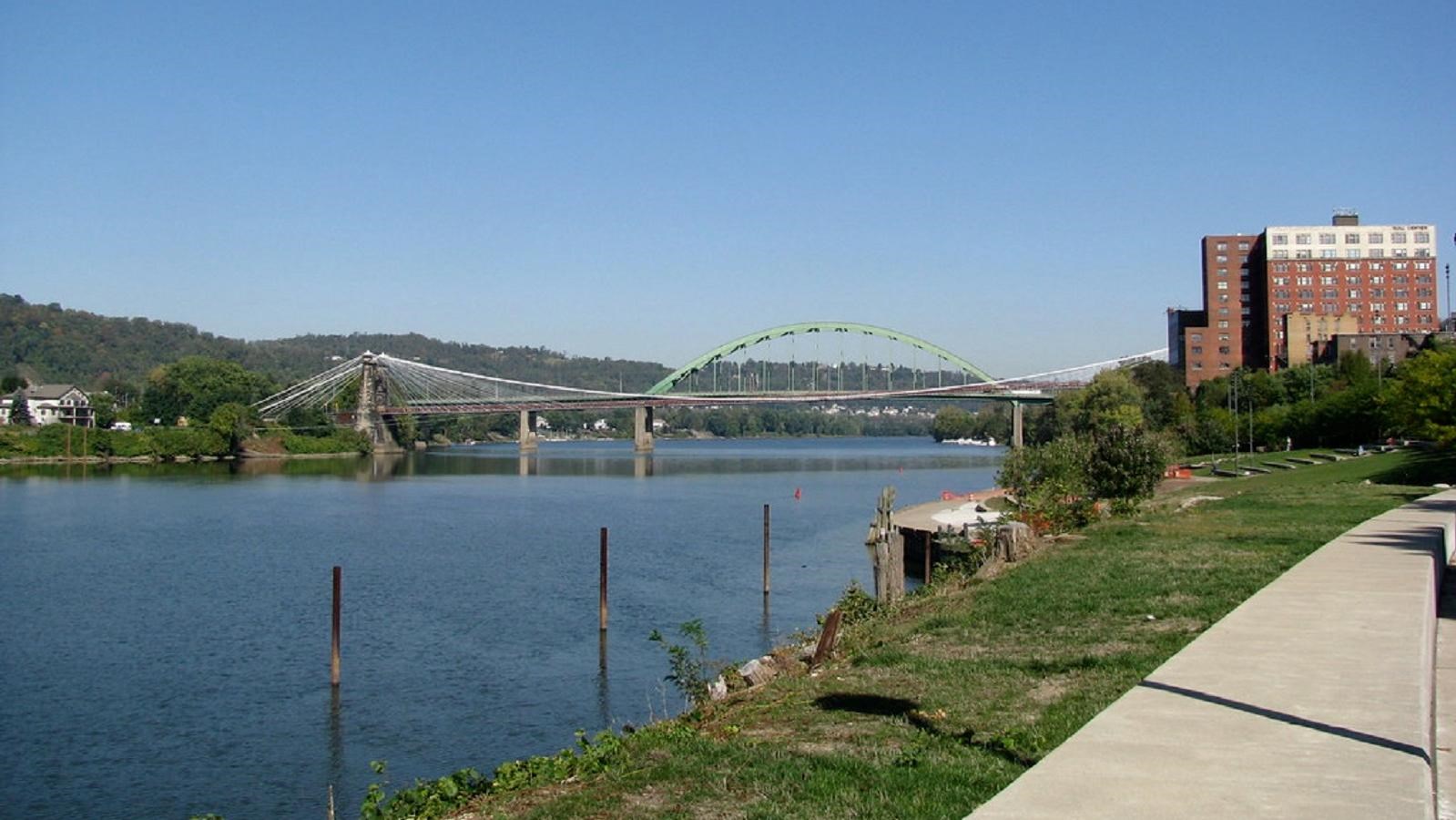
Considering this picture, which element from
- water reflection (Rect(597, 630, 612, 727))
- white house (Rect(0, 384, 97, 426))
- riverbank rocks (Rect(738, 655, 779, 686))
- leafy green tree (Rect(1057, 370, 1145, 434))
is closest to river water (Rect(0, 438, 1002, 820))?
water reflection (Rect(597, 630, 612, 727))

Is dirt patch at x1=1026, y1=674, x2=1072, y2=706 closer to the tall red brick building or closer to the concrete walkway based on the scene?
the concrete walkway

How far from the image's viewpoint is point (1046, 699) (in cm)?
1012

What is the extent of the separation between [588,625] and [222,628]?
307 inches

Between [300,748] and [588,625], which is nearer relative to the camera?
[300,748]

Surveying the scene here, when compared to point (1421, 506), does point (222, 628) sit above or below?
below

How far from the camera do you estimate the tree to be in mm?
136250

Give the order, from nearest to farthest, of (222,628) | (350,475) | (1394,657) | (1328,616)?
1. (1394,657)
2. (1328,616)
3. (222,628)
4. (350,475)

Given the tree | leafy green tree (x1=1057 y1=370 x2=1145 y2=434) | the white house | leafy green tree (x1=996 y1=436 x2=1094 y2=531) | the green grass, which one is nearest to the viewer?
the green grass

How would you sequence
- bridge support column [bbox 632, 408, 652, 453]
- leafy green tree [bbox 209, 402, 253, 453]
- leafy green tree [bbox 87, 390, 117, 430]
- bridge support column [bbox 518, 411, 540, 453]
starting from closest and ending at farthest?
leafy green tree [bbox 209, 402, 253, 453] < leafy green tree [bbox 87, 390, 117, 430] < bridge support column [bbox 518, 411, 540, 453] < bridge support column [bbox 632, 408, 652, 453]

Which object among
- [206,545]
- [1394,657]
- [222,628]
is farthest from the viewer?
[206,545]

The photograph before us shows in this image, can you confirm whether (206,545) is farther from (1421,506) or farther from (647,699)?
(1421,506)

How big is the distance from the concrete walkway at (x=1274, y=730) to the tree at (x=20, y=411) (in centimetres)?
14324

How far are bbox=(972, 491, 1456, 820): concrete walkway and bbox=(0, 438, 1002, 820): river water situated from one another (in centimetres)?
1014

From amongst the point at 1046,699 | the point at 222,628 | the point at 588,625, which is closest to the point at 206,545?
the point at 222,628
